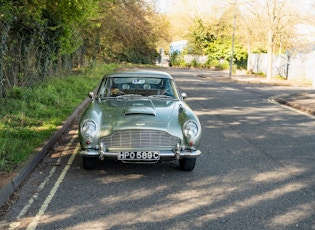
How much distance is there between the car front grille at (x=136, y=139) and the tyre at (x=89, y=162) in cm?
48

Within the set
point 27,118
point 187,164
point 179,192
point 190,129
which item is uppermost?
point 190,129

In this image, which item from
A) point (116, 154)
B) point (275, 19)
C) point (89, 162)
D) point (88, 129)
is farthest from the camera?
point (275, 19)

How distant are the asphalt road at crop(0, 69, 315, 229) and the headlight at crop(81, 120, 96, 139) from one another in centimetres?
60

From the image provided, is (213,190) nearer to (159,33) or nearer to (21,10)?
(21,10)

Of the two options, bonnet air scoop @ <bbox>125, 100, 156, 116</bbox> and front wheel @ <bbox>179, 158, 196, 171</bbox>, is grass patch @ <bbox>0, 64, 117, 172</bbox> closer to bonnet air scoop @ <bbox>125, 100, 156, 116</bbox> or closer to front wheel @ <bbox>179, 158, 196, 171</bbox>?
bonnet air scoop @ <bbox>125, 100, 156, 116</bbox>

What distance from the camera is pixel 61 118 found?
958 centimetres

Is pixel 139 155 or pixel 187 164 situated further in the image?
pixel 187 164

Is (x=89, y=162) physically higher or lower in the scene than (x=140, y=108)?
lower

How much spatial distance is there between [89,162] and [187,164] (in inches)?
57.6

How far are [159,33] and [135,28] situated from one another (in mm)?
9945

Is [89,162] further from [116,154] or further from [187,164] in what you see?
[187,164]

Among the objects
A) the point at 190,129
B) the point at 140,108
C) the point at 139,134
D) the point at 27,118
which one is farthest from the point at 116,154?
the point at 27,118

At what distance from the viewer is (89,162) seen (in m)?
5.86

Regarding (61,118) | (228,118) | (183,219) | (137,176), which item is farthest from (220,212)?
(228,118)
